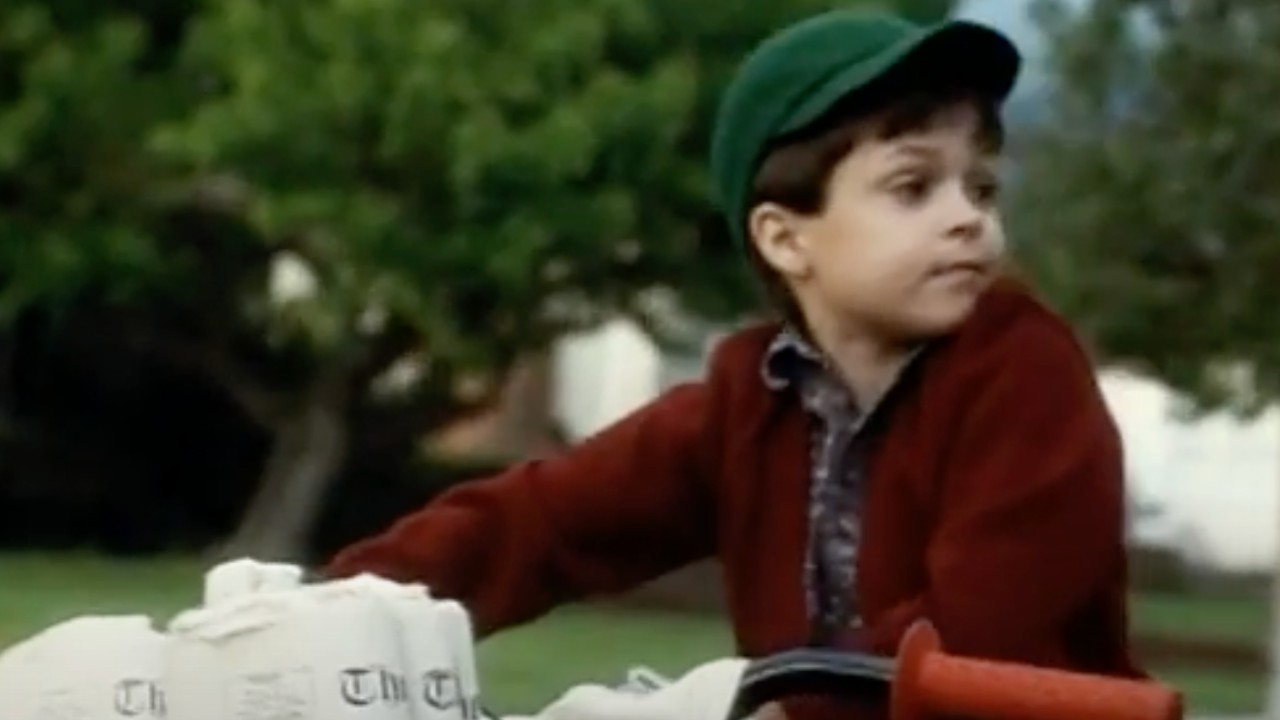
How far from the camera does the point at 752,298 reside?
850 inches

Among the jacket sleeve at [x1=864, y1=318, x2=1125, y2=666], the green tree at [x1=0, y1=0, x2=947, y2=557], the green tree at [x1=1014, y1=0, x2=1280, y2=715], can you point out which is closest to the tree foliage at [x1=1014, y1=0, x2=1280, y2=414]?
the green tree at [x1=1014, y1=0, x2=1280, y2=715]

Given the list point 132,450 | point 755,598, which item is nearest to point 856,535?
point 755,598

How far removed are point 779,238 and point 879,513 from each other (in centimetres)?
28

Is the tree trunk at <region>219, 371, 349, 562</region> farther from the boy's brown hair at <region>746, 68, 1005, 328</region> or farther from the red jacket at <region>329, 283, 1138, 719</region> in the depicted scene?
the boy's brown hair at <region>746, 68, 1005, 328</region>

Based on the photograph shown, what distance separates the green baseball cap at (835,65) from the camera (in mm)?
3395

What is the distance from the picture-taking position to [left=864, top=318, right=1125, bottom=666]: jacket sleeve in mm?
3299

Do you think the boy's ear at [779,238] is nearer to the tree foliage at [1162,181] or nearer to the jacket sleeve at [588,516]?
the jacket sleeve at [588,516]

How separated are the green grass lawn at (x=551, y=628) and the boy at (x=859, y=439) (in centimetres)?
762

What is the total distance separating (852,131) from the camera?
345 centimetres

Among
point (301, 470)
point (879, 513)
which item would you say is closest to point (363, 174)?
point (301, 470)

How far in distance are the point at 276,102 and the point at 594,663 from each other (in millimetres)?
5352

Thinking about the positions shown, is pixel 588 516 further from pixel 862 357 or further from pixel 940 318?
pixel 940 318

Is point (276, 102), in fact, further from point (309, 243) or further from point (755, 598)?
point (755, 598)

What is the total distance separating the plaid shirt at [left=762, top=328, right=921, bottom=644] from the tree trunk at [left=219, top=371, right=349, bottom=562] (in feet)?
66.8
